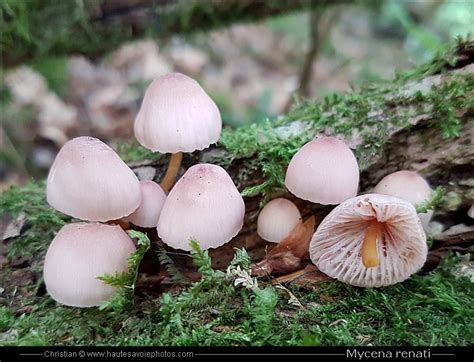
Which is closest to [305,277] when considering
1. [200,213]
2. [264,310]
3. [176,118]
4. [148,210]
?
[264,310]

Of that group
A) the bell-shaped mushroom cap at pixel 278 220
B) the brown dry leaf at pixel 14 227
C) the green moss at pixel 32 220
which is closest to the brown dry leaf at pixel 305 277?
the bell-shaped mushroom cap at pixel 278 220

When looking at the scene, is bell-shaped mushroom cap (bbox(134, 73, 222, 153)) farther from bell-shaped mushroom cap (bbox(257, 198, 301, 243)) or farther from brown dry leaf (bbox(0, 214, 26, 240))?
brown dry leaf (bbox(0, 214, 26, 240))

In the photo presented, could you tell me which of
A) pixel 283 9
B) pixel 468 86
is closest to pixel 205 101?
pixel 468 86

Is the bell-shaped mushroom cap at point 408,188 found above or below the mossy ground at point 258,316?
above

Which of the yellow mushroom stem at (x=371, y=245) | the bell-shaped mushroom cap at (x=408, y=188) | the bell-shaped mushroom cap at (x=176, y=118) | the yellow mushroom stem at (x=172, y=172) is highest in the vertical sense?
the bell-shaped mushroom cap at (x=176, y=118)

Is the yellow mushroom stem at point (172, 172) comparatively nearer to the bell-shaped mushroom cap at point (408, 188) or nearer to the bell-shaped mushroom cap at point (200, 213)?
the bell-shaped mushroom cap at point (200, 213)

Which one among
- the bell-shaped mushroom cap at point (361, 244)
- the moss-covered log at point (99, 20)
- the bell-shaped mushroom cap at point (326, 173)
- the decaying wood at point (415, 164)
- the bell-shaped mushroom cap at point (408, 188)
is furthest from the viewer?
the moss-covered log at point (99, 20)

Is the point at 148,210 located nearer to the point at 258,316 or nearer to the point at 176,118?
the point at 176,118

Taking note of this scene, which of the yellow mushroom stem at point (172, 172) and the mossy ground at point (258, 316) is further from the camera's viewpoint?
the yellow mushroom stem at point (172, 172)
